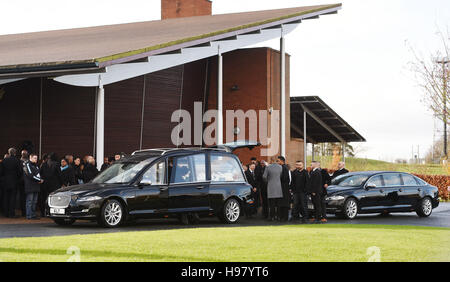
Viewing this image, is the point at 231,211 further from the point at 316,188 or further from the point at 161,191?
the point at 316,188

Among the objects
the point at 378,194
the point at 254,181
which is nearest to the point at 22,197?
the point at 254,181

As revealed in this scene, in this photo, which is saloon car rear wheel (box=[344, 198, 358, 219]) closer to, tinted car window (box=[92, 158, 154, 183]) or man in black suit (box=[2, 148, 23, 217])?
tinted car window (box=[92, 158, 154, 183])

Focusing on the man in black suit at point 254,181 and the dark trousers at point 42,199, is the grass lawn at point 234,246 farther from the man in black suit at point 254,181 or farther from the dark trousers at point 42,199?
the man in black suit at point 254,181

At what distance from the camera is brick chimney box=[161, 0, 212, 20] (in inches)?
1542

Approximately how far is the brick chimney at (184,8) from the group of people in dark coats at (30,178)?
66.1 feet

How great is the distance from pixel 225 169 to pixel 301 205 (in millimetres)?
2544

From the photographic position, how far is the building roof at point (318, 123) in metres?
36.3

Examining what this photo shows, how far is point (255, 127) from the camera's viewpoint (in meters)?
30.7

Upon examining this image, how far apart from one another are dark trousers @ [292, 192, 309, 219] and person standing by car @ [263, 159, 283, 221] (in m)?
0.47

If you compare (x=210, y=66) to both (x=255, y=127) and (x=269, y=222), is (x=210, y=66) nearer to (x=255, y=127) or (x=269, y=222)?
(x=255, y=127)

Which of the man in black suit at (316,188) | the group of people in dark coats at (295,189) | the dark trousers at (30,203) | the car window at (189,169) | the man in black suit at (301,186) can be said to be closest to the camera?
the car window at (189,169)

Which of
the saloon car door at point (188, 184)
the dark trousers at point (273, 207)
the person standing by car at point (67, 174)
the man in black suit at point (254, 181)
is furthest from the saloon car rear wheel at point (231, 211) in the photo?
the person standing by car at point (67, 174)

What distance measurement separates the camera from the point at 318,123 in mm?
38719
